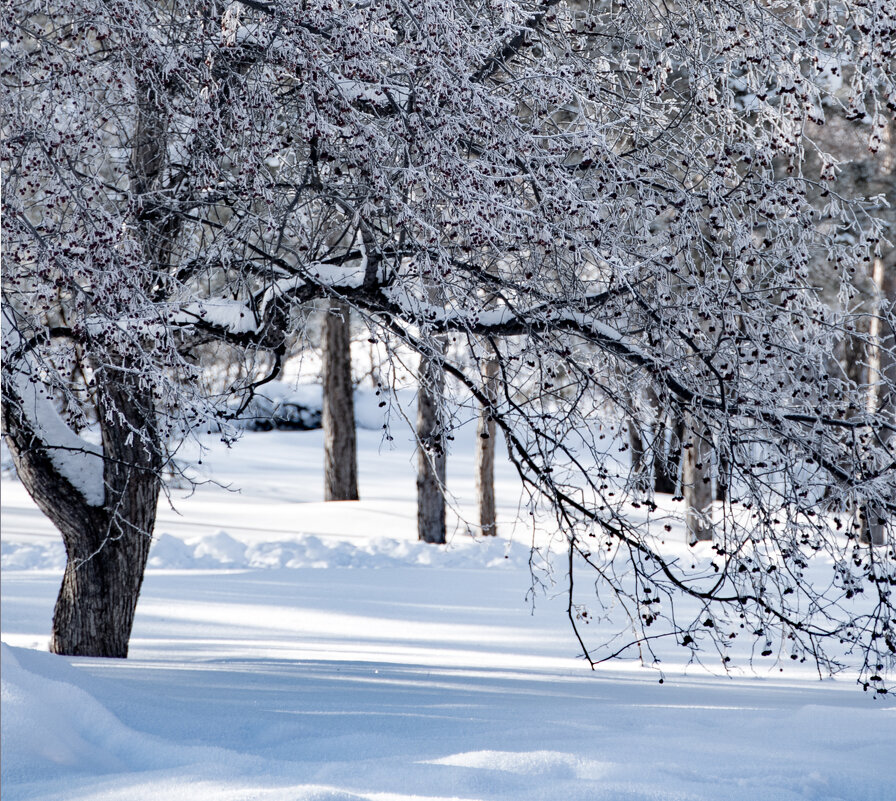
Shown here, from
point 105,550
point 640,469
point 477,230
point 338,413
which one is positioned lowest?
point 105,550

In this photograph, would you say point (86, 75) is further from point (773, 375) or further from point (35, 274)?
point (773, 375)

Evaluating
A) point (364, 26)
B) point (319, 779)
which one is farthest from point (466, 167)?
point (319, 779)

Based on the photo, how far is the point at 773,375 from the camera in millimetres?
5379

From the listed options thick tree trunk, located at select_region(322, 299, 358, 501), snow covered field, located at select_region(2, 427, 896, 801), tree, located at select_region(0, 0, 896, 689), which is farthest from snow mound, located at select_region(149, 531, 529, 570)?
tree, located at select_region(0, 0, 896, 689)

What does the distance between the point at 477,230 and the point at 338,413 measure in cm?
1326

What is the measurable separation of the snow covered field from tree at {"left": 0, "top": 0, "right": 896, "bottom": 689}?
59cm

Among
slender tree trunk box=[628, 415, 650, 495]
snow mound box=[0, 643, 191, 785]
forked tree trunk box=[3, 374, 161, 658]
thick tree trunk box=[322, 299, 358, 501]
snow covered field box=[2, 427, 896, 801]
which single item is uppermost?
thick tree trunk box=[322, 299, 358, 501]

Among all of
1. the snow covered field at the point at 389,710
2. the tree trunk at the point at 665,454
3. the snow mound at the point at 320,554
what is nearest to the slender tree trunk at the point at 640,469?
the tree trunk at the point at 665,454

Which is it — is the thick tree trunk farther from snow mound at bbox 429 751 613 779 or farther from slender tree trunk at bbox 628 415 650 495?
snow mound at bbox 429 751 613 779

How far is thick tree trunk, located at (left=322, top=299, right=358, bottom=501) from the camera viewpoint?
17062 mm

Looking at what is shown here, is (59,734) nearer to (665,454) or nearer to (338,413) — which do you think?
(665,454)

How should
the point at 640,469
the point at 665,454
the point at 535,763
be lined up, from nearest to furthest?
the point at 535,763, the point at 665,454, the point at 640,469

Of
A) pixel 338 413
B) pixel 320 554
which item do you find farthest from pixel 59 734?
pixel 338 413

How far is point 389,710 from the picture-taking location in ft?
18.0
